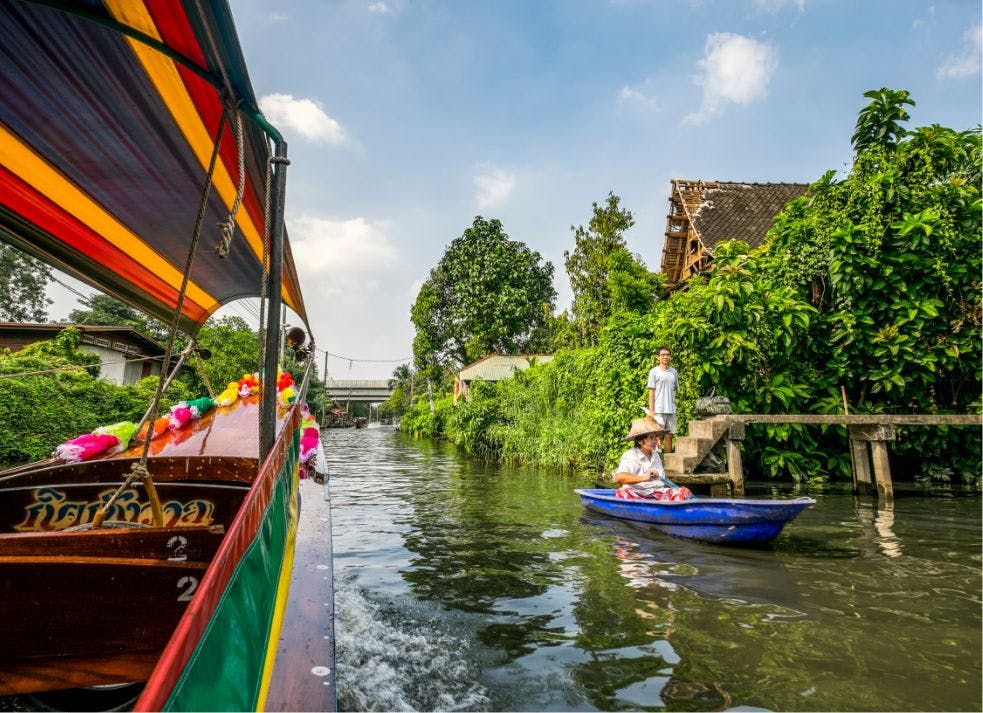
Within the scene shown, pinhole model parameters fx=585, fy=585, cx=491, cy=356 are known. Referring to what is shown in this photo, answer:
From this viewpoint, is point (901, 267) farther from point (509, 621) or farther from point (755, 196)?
point (755, 196)

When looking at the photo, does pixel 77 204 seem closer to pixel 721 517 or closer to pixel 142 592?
pixel 142 592

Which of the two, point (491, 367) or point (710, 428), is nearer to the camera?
point (710, 428)

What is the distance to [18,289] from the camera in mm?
37125

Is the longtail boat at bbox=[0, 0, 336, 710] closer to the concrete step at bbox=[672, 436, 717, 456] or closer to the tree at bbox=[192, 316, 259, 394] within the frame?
the concrete step at bbox=[672, 436, 717, 456]

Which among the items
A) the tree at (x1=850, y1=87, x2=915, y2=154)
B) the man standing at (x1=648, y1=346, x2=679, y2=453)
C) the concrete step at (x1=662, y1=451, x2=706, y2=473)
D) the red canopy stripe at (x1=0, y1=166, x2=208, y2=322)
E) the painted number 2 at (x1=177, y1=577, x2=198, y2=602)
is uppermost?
the tree at (x1=850, y1=87, x2=915, y2=154)

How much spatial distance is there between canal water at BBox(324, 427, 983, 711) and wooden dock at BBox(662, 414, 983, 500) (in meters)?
1.77

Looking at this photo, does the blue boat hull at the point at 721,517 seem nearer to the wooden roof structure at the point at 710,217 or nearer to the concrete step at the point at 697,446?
the concrete step at the point at 697,446

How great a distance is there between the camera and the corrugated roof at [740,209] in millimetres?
20005

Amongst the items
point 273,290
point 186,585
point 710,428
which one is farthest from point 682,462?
point 186,585

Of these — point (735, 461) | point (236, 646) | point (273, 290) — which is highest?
point (273, 290)

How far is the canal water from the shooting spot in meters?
2.94

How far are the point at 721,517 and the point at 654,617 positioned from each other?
2135 mm

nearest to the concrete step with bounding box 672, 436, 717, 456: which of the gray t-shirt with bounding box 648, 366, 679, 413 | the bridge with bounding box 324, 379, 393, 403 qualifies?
the gray t-shirt with bounding box 648, 366, 679, 413

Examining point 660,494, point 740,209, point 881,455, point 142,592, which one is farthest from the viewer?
point 740,209
